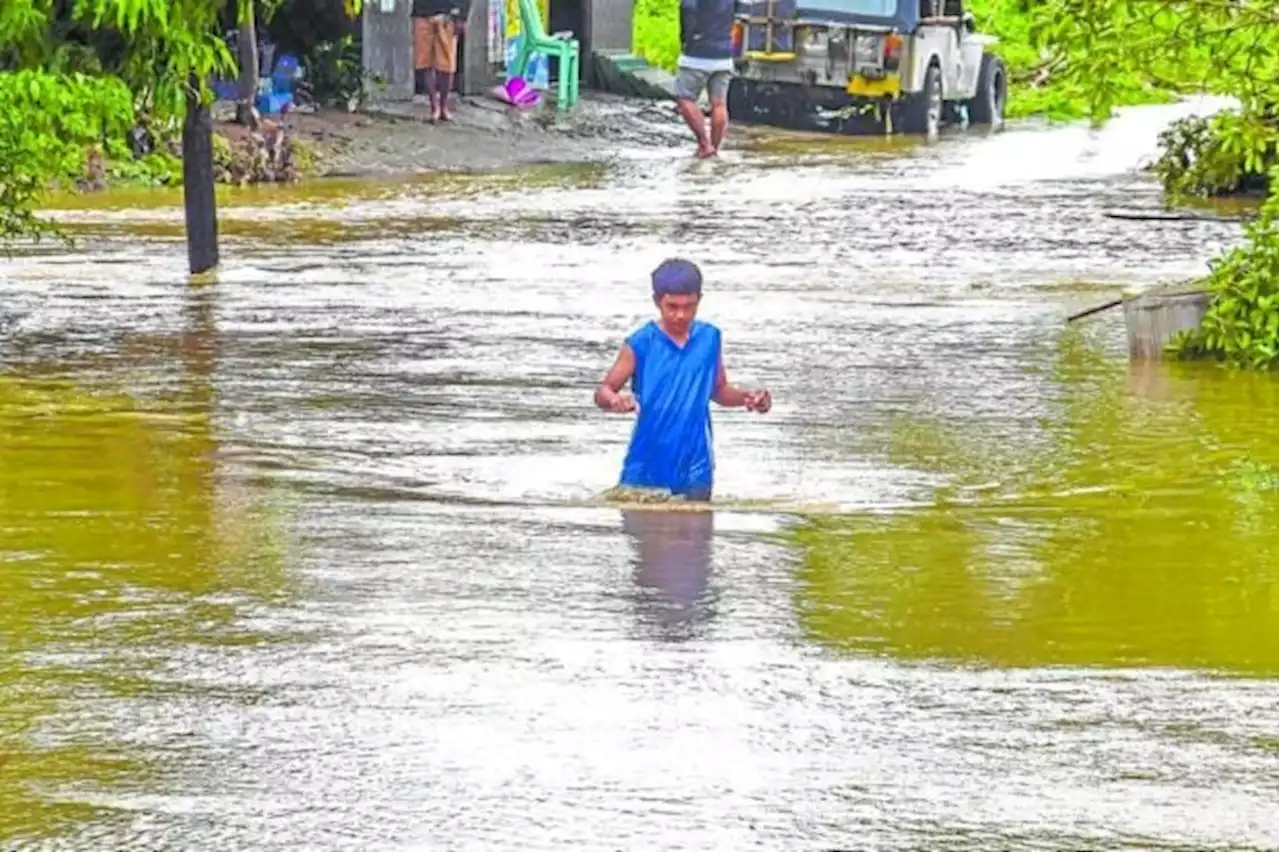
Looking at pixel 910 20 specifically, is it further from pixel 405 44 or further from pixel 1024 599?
pixel 1024 599

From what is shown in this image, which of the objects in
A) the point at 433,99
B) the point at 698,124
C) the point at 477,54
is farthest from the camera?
the point at 477,54

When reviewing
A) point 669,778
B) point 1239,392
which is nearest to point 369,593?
point 669,778

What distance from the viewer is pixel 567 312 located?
17.0 metres

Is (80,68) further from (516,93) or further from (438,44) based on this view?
(516,93)

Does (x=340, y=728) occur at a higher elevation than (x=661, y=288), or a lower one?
lower

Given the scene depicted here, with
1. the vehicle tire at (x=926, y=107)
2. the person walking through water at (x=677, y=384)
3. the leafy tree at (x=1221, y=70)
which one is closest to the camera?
the person walking through water at (x=677, y=384)

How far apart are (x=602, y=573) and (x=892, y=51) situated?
23.9m

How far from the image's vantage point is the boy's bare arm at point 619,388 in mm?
10398

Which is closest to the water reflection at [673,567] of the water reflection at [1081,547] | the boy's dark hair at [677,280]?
the water reflection at [1081,547]

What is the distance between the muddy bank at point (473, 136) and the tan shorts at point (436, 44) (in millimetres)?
552

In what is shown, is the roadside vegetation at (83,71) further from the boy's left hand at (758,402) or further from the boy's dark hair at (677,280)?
the boy's left hand at (758,402)

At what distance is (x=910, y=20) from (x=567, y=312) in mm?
16409

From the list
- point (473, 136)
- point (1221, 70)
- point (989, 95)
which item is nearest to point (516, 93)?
point (473, 136)

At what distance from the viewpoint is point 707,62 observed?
29391 millimetres
